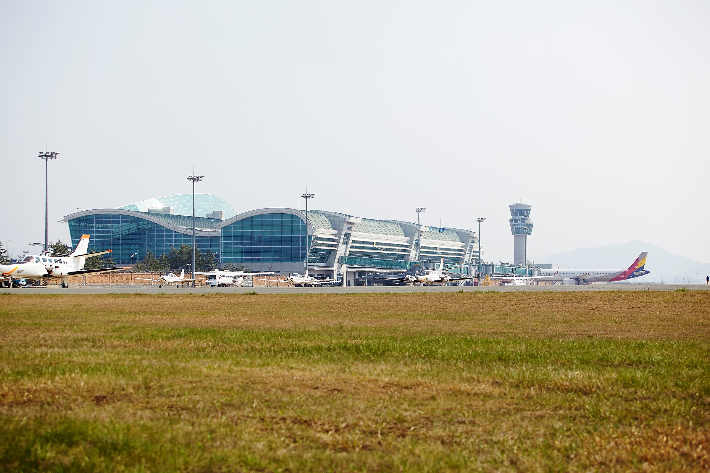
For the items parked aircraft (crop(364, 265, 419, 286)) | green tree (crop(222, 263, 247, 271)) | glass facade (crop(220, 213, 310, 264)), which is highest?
glass facade (crop(220, 213, 310, 264))

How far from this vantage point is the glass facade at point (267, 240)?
6344 inches

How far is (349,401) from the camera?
9.94 m

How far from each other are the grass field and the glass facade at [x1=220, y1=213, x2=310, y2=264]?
14023cm

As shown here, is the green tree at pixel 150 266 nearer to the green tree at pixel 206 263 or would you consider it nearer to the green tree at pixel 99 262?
the green tree at pixel 99 262

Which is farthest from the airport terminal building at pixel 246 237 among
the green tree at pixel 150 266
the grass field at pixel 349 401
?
the grass field at pixel 349 401

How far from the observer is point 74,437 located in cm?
760

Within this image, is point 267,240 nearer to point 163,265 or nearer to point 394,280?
point 163,265

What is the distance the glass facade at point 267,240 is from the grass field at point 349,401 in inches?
5521

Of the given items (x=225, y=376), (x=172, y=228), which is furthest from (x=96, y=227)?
(x=225, y=376)

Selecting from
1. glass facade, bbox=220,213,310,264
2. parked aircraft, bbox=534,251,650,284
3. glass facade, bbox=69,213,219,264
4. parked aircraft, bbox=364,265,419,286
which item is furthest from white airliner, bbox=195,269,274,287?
parked aircraft, bbox=534,251,650,284

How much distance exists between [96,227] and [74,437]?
16582 centimetres

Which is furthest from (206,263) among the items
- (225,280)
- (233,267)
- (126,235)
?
(225,280)

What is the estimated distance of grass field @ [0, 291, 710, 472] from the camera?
729 centimetres

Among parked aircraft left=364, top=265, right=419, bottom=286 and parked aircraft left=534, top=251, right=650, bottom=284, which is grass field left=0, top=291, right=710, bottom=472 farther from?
parked aircraft left=534, top=251, right=650, bottom=284
